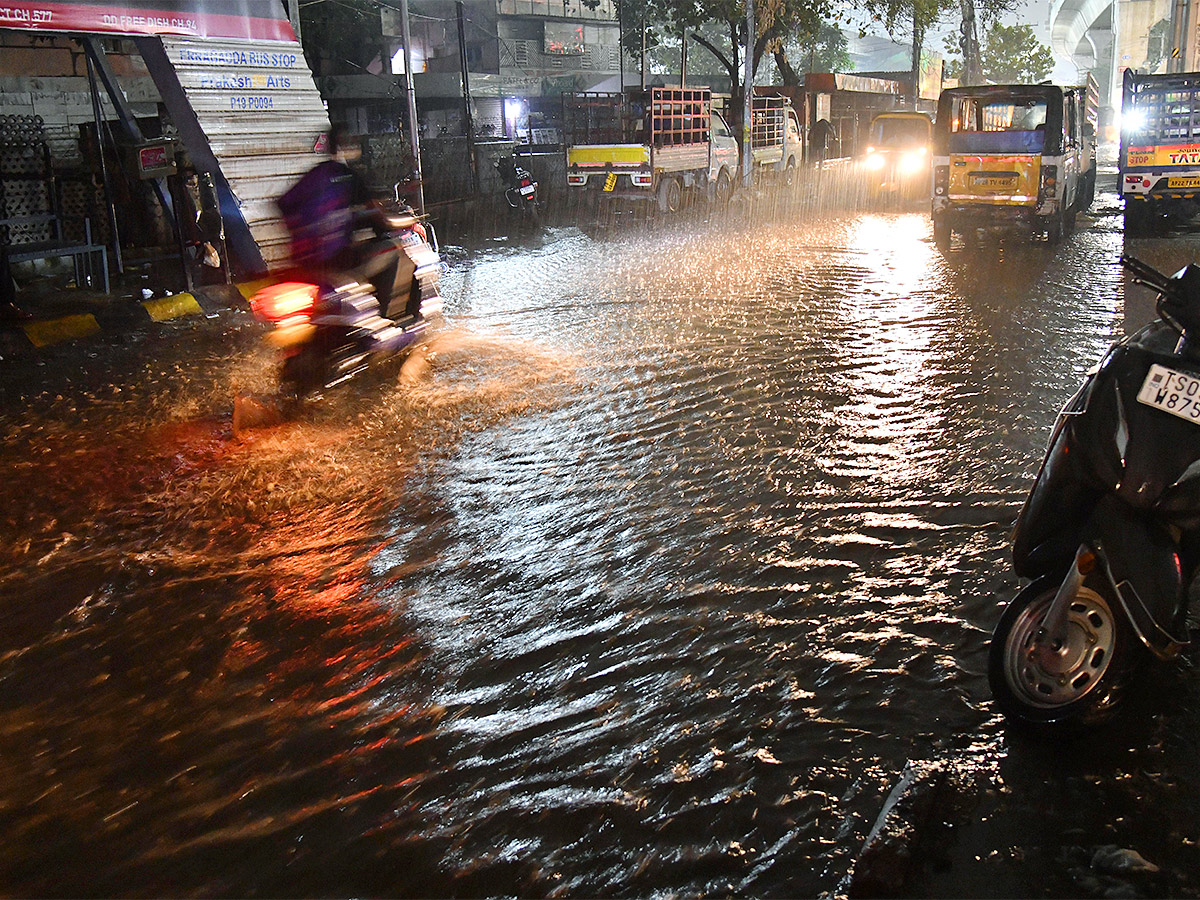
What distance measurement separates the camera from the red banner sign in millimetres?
10016

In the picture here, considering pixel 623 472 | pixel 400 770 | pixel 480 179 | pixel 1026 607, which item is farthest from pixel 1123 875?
pixel 480 179

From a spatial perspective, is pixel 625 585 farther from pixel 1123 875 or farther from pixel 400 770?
pixel 1123 875

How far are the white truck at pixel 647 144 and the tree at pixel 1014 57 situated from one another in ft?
181

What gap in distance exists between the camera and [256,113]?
535 inches

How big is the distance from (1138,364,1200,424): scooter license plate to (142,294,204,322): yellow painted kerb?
10257 millimetres

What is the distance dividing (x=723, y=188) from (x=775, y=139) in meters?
5.57

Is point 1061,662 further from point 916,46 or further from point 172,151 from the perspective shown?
point 916,46

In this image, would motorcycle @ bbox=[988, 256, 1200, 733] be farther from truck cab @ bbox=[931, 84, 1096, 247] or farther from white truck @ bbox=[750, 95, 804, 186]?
white truck @ bbox=[750, 95, 804, 186]

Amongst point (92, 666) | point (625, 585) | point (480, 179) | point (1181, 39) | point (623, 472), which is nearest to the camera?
point (92, 666)

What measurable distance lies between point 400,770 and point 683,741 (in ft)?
2.92

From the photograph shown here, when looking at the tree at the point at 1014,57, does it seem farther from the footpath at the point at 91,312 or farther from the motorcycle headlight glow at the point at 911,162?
the footpath at the point at 91,312

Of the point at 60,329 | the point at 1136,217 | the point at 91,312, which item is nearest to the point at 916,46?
the point at 1136,217

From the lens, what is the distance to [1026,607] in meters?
3.22

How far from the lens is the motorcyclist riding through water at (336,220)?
7.07 metres
